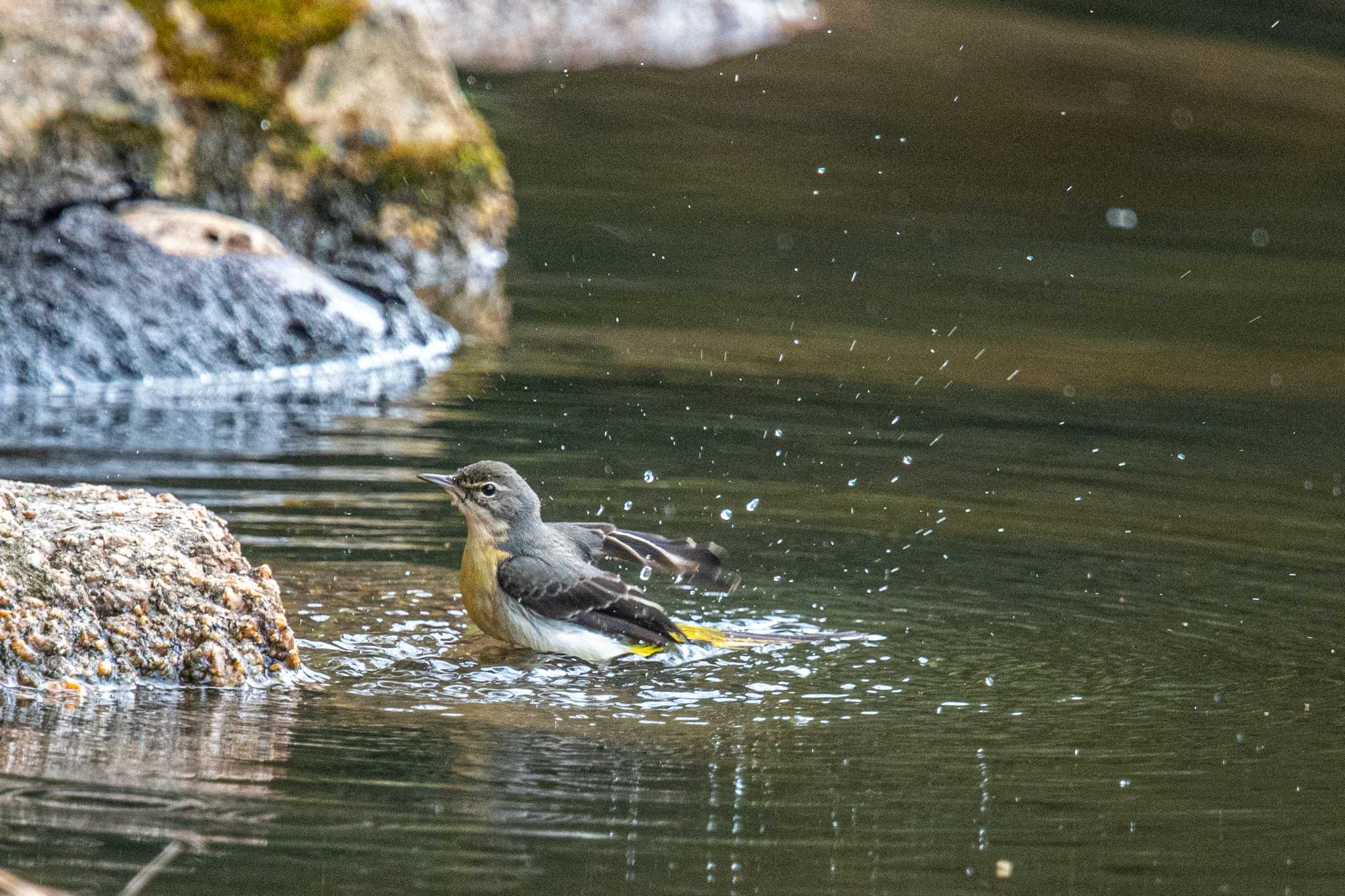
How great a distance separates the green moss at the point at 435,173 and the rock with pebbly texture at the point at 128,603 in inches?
400

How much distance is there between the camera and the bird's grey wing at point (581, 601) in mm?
8188

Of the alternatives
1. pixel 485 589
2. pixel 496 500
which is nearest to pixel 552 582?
pixel 485 589

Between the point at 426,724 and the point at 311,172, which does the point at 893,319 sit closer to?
the point at 311,172

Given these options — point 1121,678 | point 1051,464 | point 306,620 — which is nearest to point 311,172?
point 1051,464

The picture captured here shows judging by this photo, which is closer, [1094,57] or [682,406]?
[682,406]

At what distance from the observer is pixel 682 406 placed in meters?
13.3

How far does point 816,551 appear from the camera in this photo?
10.0m

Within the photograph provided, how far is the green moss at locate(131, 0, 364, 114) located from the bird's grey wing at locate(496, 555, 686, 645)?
888 centimetres

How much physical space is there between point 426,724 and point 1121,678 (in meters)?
2.58

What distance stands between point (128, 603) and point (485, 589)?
151 cm

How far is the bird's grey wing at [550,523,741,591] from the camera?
28.0ft

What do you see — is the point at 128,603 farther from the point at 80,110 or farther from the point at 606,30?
the point at 606,30

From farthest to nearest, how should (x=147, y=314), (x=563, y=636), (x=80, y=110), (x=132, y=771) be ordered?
1. (x=80, y=110)
2. (x=147, y=314)
3. (x=563, y=636)
4. (x=132, y=771)

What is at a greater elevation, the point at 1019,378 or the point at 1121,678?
the point at 1019,378
